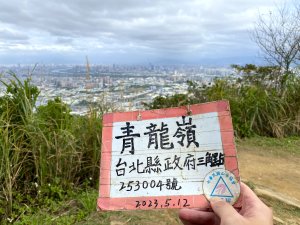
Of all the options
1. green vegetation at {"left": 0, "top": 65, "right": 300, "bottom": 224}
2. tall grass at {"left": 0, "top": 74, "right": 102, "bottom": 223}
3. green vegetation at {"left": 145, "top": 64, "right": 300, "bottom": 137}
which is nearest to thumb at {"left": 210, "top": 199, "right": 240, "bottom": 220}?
green vegetation at {"left": 0, "top": 65, "right": 300, "bottom": 224}

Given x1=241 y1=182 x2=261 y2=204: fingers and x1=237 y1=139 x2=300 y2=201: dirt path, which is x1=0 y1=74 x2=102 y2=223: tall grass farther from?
x1=241 y1=182 x2=261 y2=204: fingers

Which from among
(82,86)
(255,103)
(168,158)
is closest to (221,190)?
(168,158)

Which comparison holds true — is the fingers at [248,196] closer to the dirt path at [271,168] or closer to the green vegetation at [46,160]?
the green vegetation at [46,160]

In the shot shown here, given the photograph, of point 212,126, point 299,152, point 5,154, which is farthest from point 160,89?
point 212,126

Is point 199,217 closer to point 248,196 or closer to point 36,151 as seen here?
point 248,196

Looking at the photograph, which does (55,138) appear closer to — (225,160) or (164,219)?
(164,219)

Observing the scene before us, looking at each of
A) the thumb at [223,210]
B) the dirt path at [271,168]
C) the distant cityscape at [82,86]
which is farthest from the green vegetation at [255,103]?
the thumb at [223,210]
